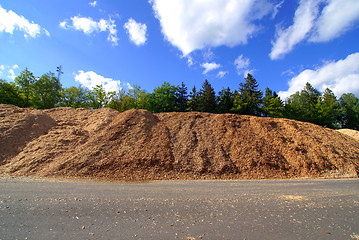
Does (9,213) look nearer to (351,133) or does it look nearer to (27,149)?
(27,149)

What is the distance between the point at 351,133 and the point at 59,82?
5978 cm

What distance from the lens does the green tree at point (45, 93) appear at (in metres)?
36.7

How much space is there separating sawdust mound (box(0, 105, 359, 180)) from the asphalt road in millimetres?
5394

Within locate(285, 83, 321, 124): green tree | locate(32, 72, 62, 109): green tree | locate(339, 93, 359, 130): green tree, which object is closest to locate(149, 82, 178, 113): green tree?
locate(32, 72, 62, 109): green tree

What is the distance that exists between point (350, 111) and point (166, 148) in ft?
233

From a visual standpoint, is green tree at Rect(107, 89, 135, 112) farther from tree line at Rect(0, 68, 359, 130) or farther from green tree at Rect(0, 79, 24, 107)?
green tree at Rect(0, 79, 24, 107)

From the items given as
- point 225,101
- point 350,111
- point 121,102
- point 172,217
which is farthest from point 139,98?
point 350,111

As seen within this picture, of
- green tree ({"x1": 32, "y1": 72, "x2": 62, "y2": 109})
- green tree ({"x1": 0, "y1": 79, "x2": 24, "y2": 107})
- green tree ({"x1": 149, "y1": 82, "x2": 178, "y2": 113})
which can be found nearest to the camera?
green tree ({"x1": 0, "y1": 79, "x2": 24, "y2": 107})

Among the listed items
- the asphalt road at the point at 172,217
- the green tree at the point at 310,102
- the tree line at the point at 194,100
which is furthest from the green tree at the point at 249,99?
the asphalt road at the point at 172,217

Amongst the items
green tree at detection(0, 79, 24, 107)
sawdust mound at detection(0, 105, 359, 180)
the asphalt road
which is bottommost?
the asphalt road

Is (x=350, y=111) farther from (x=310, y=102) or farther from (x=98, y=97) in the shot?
(x=98, y=97)

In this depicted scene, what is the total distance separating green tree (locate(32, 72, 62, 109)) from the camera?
36719mm

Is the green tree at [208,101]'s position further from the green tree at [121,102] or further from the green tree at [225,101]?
the green tree at [121,102]

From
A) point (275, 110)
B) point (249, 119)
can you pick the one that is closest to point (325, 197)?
point (249, 119)
